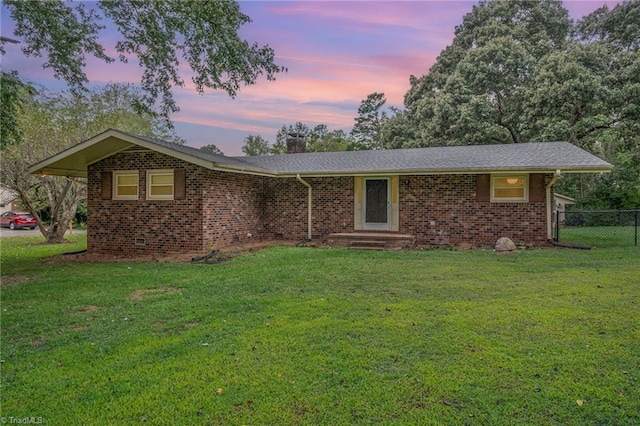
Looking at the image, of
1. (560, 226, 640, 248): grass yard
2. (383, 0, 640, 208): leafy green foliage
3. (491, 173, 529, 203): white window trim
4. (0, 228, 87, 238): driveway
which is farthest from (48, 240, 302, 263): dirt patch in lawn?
(383, 0, 640, 208): leafy green foliage

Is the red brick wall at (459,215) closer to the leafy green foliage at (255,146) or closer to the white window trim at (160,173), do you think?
the white window trim at (160,173)

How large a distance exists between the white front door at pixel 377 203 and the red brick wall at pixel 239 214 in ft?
1.61

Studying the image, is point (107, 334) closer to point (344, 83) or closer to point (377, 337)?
point (377, 337)

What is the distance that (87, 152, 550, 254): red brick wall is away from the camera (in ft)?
35.6

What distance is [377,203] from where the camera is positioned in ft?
41.7

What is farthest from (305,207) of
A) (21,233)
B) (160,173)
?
(21,233)

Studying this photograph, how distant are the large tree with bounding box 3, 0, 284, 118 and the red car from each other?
21256 millimetres

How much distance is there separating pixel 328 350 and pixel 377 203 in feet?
30.6

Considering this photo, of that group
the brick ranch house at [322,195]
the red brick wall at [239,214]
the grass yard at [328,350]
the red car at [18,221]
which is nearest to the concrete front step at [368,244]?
the brick ranch house at [322,195]

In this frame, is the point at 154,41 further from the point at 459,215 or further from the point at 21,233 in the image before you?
the point at 21,233

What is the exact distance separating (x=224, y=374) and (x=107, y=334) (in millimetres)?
1861

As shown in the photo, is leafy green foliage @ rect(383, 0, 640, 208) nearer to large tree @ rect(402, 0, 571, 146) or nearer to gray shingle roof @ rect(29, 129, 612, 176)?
large tree @ rect(402, 0, 571, 146)

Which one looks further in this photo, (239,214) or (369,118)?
(369,118)

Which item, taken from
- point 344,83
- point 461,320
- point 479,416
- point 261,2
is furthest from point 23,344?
point 344,83
